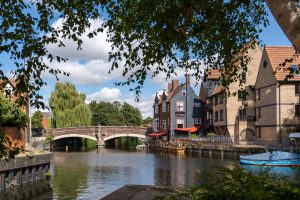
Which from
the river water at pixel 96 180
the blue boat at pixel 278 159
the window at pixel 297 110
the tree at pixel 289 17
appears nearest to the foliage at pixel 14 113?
the tree at pixel 289 17

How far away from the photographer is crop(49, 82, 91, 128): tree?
87.7 meters

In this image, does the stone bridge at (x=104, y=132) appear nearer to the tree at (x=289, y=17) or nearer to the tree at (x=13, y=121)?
the tree at (x=13, y=121)

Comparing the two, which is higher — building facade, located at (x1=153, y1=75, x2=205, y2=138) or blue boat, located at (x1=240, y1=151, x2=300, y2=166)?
building facade, located at (x1=153, y1=75, x2=205, y2=138)

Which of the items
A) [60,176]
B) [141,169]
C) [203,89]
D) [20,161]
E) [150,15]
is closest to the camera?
[150,15]

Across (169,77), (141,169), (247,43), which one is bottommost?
(141,169)

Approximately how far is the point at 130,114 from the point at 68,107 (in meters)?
50.1

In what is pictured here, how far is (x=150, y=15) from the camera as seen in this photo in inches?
377

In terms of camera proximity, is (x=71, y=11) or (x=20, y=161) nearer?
(x=71, y=11)

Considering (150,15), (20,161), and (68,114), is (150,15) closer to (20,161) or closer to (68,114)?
(20,161)

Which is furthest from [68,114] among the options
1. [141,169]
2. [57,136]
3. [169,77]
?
[169,77]

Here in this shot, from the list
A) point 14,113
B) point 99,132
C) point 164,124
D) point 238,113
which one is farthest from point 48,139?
point 14,113

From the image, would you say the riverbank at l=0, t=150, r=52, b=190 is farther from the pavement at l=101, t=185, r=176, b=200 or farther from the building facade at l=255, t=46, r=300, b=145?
the building facade at l=255, t=46, r=300, b=145

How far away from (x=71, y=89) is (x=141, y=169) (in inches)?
1882

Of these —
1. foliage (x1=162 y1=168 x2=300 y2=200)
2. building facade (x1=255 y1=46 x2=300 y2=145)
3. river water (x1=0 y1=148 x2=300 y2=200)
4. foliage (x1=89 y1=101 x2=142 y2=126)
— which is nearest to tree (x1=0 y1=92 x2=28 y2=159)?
foliage (x1=162 y1=168 x2=300 y2=200)
